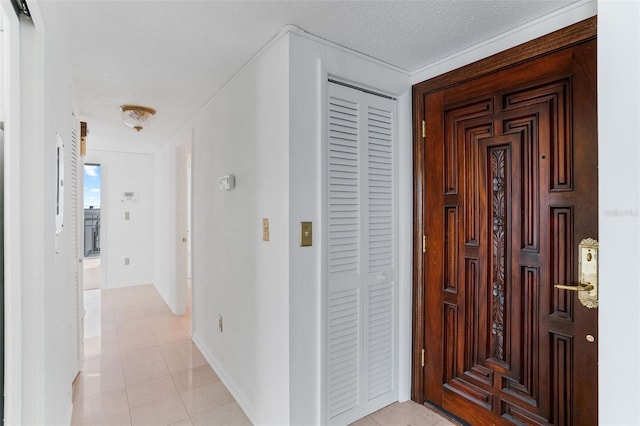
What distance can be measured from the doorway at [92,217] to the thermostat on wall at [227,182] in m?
3.44

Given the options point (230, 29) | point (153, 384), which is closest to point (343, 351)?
point (153, 384)

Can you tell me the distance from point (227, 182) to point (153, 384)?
158 centimetres

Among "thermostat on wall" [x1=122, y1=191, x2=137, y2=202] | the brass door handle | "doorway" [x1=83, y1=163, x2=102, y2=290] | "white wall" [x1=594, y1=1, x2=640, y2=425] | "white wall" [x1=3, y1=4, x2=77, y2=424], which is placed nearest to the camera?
"white wall" [x1=594, y1=1, x2=640, y2=425]

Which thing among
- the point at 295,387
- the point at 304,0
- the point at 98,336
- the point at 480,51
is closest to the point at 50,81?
the point at 304,0

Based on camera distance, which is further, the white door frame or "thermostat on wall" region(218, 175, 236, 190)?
the white door frame

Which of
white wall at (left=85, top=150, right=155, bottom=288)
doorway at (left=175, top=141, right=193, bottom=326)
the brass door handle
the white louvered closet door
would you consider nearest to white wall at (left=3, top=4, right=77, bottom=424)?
the white louvered closet door

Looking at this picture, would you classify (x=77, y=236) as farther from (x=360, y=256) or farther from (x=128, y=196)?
(x=128, y=196)

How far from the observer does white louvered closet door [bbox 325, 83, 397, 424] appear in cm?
184

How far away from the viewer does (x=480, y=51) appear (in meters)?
1.79

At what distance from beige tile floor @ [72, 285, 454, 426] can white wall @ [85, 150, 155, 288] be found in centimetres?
165

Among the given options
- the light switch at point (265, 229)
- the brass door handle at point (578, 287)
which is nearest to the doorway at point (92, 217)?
the light switch at point (265, 229)

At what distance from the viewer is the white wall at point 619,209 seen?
21.7 inches

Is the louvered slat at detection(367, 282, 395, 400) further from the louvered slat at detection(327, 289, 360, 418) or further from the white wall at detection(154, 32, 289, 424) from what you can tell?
the white wall at detection(154, 32, 289, 424)

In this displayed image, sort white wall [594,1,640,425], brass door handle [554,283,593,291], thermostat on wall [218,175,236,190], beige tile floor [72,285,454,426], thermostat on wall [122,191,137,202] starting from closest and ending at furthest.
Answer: white wall [594,1,640,425] → brass door handle [554,283,593,291] → beige tile floor [72,285,454,426] → thermostat on wall [218,175,236,190] → thermostat on wall [122,191,137,202]
